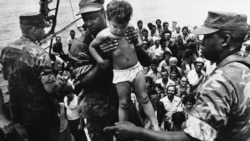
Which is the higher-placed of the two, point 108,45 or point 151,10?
point 108,45

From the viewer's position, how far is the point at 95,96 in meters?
3.18

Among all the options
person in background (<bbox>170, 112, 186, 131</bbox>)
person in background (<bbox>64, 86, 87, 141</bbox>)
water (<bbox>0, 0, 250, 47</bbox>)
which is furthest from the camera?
water (<bbox>0, 0, 250, 47</bbox>)

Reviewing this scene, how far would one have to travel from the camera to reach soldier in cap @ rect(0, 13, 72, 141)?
307 centimetres

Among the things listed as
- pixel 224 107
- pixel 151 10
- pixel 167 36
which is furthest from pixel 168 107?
pixel 151 10

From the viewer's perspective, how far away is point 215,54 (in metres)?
2.15

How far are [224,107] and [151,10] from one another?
907 inches

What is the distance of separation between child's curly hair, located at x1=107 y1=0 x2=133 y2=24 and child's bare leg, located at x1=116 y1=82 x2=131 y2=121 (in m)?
0.60

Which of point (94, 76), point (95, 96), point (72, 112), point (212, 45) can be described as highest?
point (212, 45)

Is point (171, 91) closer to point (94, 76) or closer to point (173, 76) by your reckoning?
point (173, 76)

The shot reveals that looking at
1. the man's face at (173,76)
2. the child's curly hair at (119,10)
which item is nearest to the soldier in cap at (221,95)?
the child's curly hair at (119,10)

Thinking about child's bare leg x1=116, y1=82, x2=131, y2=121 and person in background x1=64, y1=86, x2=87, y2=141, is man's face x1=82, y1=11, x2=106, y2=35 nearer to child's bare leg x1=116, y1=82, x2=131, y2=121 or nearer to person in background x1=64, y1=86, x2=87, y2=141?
child's bare leg x1=116, y1=82, x2=131, y2=121

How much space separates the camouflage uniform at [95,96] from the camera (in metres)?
3.06

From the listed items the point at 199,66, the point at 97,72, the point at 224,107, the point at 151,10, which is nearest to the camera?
the point at 224,107

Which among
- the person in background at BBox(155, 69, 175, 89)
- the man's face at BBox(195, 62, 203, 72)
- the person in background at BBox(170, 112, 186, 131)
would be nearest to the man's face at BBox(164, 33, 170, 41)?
the man's face at BBox(195, 62, 203, 72)
